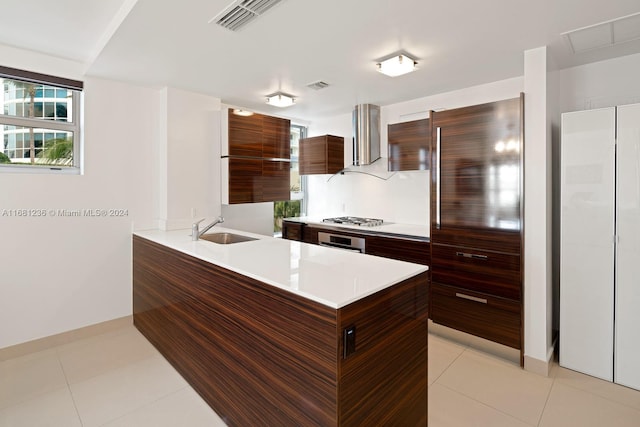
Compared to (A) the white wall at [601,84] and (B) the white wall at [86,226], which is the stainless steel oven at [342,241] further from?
(A) the white wall at [601,84]

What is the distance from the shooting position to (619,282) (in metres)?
2.20

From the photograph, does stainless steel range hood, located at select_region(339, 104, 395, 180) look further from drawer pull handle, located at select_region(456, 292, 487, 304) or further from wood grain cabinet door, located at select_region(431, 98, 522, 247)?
drawer pull handle, located at select_region(456, 292, 487, 304)

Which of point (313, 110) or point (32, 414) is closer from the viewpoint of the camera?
point (32, 414)

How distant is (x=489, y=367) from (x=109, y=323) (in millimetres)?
3471

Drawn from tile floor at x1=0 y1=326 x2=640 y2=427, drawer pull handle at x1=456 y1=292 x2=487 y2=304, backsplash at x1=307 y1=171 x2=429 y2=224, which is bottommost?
tile floor at x1=0 y1=326 x2=640 y2=427

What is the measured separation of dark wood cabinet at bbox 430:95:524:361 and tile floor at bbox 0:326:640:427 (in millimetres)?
358

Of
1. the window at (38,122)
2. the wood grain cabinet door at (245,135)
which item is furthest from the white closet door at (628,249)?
the window at (38,122)

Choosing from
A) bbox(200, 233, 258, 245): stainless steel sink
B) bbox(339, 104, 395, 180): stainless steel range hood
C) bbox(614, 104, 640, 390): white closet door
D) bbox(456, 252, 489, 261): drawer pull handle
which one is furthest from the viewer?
bbox(339, 104, 395, 180): stainless steel range hood

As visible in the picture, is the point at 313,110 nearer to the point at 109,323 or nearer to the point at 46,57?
the point at 46,57

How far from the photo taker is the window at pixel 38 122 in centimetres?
263

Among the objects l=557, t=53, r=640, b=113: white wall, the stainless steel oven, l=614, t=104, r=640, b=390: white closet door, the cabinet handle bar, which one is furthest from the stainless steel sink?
l=557, t=53, r=640, b=113: white wall

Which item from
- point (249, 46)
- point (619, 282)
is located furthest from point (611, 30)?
point (249, 46)

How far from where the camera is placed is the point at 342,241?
370 cm

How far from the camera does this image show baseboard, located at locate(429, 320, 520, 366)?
8.59ft
